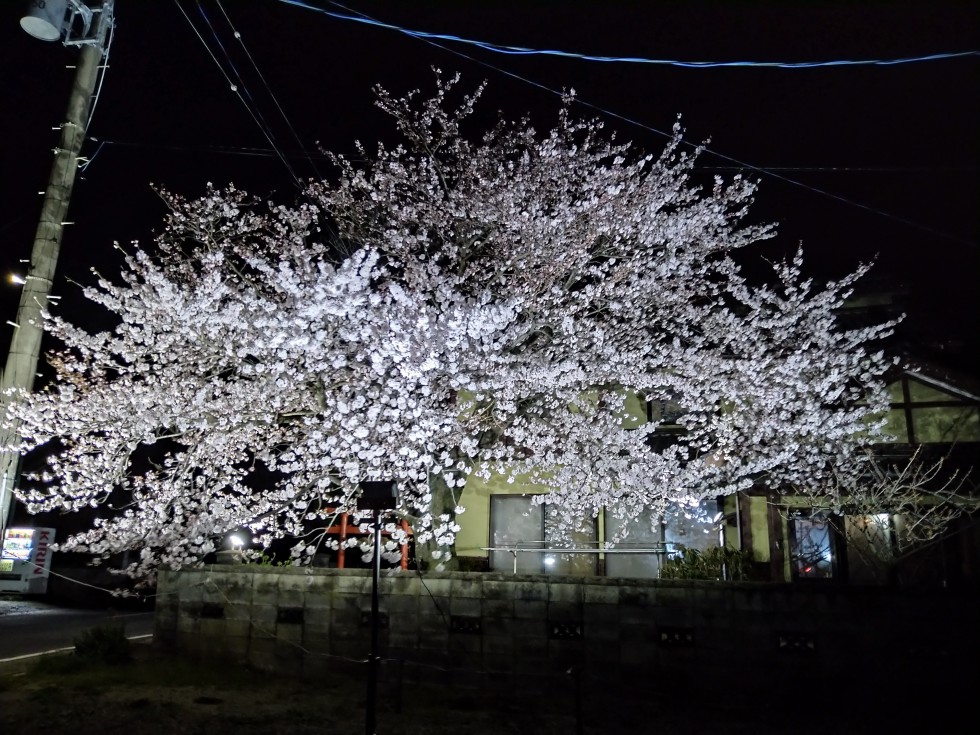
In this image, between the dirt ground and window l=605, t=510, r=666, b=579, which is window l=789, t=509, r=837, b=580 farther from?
the dirt ground

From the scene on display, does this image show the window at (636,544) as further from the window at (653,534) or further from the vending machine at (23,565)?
the vending machine at (23,565)

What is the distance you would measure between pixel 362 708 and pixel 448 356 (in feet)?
18.2

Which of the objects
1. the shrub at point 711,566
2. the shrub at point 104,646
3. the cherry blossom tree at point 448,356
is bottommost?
the shrub at point 104,646

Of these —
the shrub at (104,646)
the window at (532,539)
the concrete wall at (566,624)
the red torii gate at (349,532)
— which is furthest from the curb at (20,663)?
the window at (532,539)

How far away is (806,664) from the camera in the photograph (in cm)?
852

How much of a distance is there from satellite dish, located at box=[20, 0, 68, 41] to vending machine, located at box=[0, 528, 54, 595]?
1759 cm

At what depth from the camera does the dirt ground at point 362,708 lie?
24.6 ft

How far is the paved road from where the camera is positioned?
Answer: 12.5 metres

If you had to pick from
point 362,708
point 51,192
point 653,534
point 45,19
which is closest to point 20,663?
point 362,708

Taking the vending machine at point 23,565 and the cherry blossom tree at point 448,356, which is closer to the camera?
the cherry blossom tree at point 448,356

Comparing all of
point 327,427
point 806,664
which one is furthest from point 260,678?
point 806,664

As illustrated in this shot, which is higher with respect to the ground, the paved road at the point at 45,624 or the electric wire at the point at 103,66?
the electric wire at the point at 103,66

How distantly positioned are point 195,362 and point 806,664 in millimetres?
11050

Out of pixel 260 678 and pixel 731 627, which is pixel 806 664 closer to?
pixel 731 627
